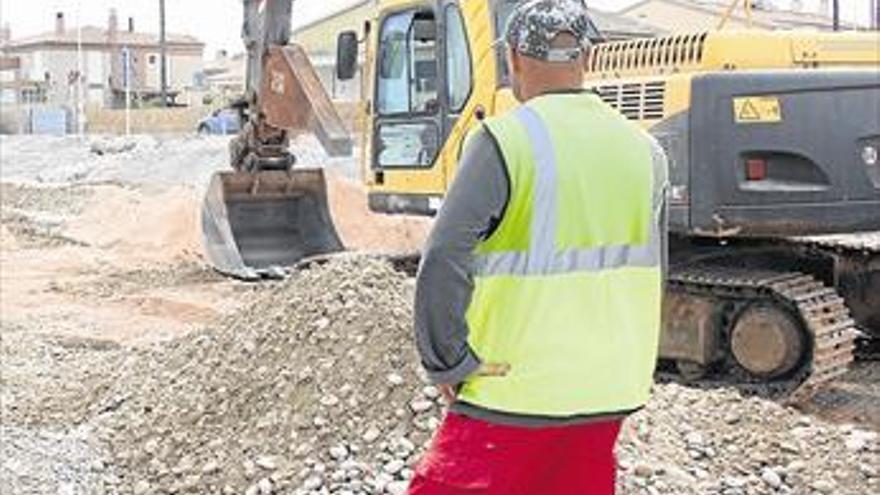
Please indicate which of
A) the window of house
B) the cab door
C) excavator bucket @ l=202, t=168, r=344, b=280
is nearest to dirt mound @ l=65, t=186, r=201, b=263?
excavator bucket @ l=202, t=168, r=344, b=280

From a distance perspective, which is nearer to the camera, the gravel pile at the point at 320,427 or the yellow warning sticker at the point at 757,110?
the gravel pile at the point at 320,427

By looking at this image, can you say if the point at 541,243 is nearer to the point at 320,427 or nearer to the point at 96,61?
the point at 320,427

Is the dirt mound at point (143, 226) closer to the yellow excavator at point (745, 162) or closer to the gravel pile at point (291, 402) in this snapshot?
the yellow excavator at point (745, 162)

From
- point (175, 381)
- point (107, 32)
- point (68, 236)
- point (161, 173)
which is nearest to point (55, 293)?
point (68, 236)

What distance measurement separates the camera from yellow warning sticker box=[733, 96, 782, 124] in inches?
289

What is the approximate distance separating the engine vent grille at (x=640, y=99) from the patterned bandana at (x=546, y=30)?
4575 millimetres

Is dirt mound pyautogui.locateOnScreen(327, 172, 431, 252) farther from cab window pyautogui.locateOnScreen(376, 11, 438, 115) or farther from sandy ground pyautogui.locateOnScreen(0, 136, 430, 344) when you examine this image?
cab window pyautogui.locateOnScreen(376, 11, 438, 115)

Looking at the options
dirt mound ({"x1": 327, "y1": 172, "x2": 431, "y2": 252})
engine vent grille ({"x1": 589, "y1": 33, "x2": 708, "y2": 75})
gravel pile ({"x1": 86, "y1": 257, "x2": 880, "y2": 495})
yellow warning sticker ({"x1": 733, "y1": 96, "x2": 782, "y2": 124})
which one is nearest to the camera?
gravel pile ({"x1": 86, "y1": 257, "x2": 880, "y2": 495})

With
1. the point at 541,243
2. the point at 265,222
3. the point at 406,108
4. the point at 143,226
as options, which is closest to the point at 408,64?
the point at 406,108

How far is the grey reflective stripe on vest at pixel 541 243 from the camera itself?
2.93 m

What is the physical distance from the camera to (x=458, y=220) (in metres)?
2.89

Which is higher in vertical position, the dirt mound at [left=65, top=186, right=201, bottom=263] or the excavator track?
the excavator track

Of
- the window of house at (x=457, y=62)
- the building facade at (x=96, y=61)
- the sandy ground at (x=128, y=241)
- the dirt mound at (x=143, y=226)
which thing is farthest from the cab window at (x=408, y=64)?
the building facade at (x=96, y=61)

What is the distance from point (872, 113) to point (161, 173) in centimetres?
2240
